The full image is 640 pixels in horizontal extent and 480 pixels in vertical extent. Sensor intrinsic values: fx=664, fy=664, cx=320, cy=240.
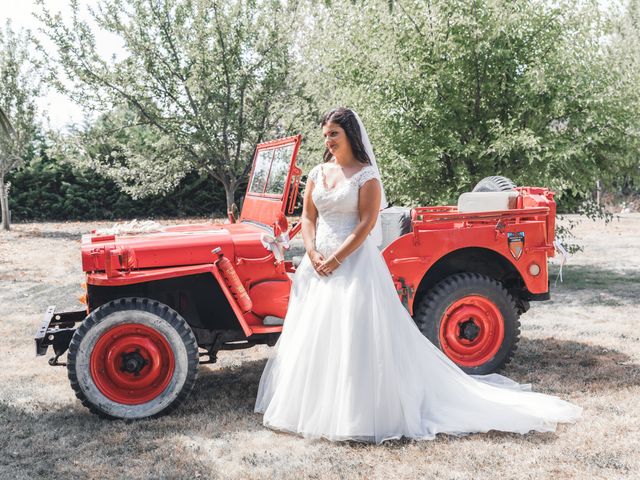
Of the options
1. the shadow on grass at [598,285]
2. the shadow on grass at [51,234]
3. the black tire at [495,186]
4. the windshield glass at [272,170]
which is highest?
the windshield glass at [272,170]

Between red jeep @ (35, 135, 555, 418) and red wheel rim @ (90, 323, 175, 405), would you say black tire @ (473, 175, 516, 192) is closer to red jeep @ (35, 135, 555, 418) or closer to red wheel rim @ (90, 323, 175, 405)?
red jeep @ (35, 135, 555, 418)

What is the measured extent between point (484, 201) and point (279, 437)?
102 inches

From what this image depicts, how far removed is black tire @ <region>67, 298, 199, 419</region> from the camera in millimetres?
4172

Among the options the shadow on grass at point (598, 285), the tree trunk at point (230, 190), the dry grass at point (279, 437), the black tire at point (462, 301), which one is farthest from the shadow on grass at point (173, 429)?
the tree trunk at point (230, 190)

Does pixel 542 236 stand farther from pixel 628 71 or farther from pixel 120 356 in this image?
pixel 628 71

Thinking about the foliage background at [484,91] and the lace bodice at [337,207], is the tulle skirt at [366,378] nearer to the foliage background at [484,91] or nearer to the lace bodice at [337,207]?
the lace bodice at [337,207]

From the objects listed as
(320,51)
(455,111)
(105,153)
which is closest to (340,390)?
(455,111)

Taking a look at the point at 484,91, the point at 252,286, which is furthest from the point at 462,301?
the point at 484,91

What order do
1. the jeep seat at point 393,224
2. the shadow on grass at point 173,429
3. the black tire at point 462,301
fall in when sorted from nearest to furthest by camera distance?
the shadow on grass at point 173,429
the black tire at point 462,301
the jeep seat at point 393,224

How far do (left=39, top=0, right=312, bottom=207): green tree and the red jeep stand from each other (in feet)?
21.2

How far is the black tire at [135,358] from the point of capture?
4172 mm

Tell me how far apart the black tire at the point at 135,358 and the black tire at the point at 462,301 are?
5.89 feet

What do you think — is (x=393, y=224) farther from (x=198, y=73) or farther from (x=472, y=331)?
(x=198, y=73)

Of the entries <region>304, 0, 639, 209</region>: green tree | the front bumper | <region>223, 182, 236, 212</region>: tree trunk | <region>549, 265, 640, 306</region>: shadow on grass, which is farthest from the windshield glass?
<region>223, 182, 236, 212</region>: tree trunk
